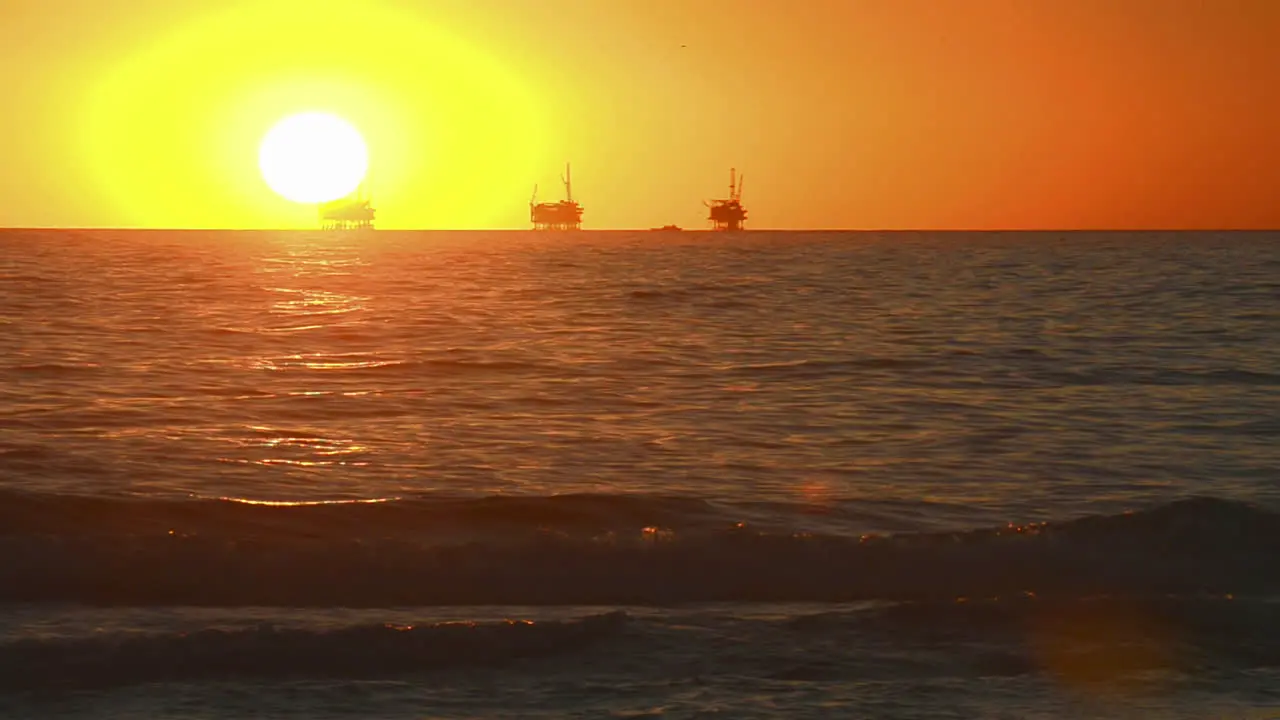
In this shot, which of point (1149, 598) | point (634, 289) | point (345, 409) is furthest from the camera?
point (634, 289)

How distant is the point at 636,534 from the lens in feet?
38.0

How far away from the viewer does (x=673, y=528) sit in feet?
38.3

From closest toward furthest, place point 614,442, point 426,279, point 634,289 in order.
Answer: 1. point 614,442
2. point 634,289
3. point 426,279

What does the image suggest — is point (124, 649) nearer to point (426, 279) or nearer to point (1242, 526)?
point (1242, 526)

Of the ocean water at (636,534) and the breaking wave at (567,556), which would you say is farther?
the breaking wave at (567,556)

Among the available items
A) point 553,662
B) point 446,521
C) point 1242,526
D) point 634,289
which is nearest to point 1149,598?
point 1242,526

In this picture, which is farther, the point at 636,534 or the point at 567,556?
the point at 636,534

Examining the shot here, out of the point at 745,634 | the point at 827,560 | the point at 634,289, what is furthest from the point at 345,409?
the point at 634,289

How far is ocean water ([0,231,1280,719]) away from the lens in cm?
811

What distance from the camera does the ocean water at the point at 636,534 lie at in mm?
8109

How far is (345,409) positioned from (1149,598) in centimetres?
1169

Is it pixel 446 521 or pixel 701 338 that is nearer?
pixel 446 521

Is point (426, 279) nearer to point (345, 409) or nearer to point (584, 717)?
point (345, 409)

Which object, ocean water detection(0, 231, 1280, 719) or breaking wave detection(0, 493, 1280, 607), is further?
breaking wave detection(0, 493, 1280, 607)
